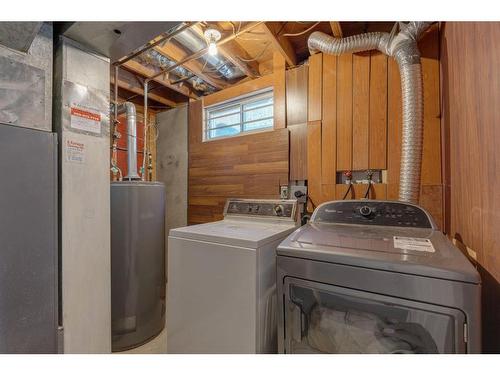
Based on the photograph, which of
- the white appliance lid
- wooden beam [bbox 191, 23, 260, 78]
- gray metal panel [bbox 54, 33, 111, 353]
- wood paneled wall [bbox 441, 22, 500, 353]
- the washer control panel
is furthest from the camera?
wooden beam [bbox 191, 23, 260, 78]

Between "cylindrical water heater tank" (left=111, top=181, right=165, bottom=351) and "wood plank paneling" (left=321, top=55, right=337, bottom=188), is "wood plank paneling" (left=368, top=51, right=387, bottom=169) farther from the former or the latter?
"cylindrical water heater tank" (left=111, top=181, right=165, bottom=351)

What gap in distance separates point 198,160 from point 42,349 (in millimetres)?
2221

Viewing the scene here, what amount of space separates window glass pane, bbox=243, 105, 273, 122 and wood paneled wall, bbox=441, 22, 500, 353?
5.10 feet

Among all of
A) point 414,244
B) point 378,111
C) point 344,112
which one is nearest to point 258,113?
point 344,112

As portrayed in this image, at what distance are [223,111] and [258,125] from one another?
600 mm

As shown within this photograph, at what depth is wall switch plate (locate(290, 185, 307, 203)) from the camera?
7.13 ft

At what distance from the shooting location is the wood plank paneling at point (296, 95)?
2.24 m

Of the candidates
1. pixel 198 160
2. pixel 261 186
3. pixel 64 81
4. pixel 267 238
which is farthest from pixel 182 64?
pixel 267 238

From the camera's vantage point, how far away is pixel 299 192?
2197 millimetres

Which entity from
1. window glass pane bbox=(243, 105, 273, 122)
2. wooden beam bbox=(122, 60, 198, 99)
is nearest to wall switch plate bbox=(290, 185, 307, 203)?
window glass pane bbox=(243, 105, 273, 122)

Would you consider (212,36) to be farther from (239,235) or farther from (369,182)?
(369,182)

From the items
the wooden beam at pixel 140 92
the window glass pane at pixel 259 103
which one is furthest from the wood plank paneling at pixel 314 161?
the wooden beam at pixel 140 92

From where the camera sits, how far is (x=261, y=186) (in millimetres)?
2451
